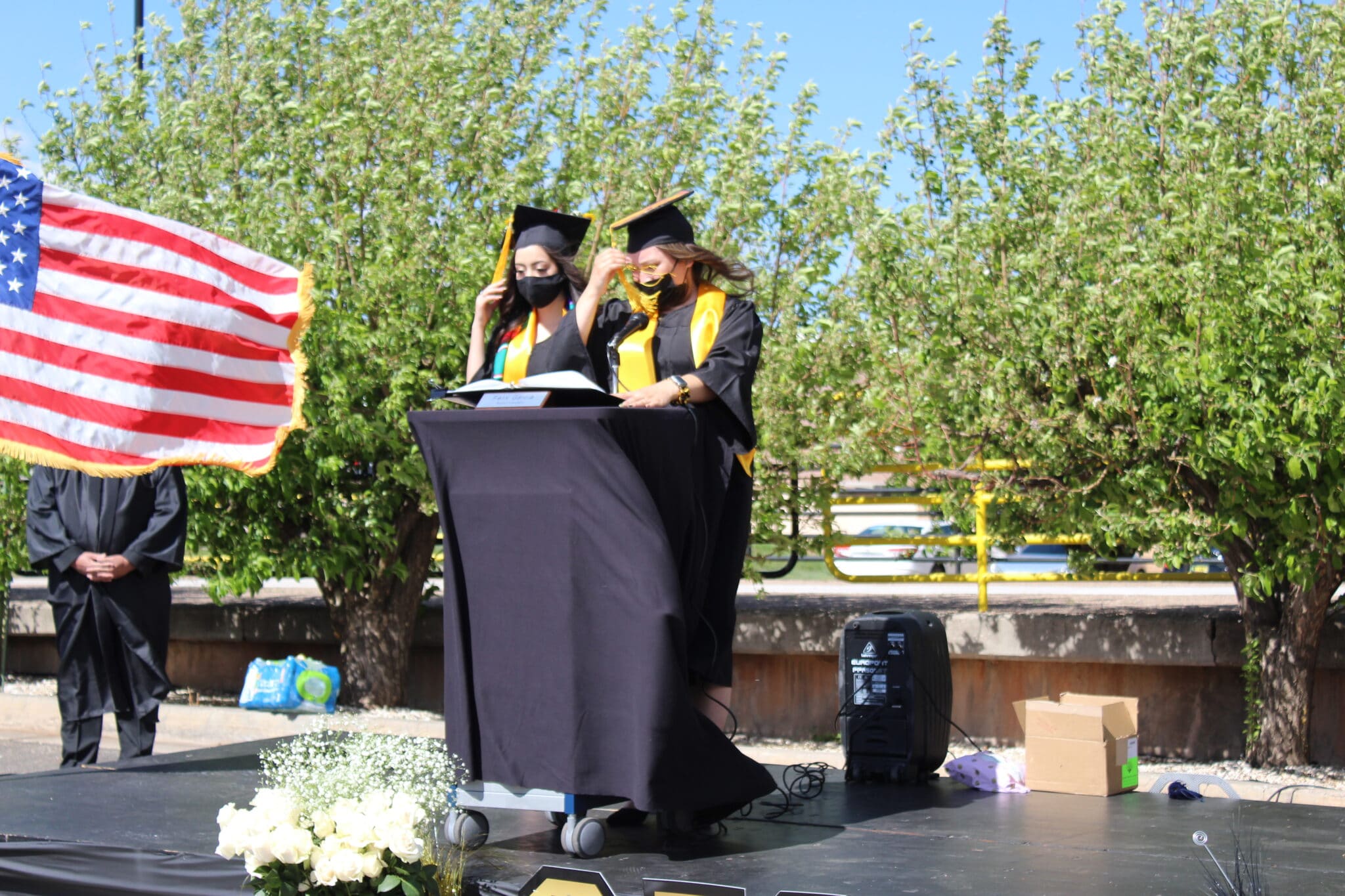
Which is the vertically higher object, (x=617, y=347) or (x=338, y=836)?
(x=617, y=347)

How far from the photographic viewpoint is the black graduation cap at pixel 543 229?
484cm

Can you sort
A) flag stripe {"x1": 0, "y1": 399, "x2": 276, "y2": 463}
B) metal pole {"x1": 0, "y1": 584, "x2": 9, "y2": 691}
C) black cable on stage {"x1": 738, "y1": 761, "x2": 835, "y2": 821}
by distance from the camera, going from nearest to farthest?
black cable on stage {"x1": 738, "y1": 761, "x2": 835, "y2": 821}
flag stripe {"x1": 0, "y1": 399, "x2": 276, "y2": 463}
metal pole {"x1": 0, "y1": 584, "x2": 9, "y2": 691}

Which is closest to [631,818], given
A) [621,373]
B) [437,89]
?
[621,373]

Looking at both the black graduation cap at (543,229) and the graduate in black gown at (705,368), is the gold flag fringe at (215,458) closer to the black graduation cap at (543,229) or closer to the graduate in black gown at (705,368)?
the black graduation cap at (543,229)

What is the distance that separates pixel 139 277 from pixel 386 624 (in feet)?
14.7

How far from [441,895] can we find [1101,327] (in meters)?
4.69

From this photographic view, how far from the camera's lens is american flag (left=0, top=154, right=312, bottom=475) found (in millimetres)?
5824

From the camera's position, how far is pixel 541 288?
4.84 metres

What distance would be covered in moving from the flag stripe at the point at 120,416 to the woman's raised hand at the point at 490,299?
184 centimetres

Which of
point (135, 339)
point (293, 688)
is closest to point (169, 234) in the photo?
point (135, 339)

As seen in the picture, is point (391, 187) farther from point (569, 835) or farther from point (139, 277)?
point (569, 835)

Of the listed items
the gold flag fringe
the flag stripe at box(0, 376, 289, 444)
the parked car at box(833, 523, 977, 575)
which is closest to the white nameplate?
the gold flag fringe

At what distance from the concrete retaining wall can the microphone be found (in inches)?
168

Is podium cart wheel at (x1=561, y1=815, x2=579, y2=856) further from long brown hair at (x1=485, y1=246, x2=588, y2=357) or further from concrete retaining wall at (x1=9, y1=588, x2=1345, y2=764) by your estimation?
concrete retaining wall at (x1=9, y1=588, x2=1345, y2=764)
